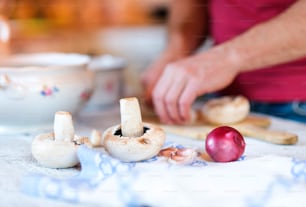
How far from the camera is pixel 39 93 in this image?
65cm

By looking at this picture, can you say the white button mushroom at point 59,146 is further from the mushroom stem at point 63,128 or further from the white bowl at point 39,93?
the white bowl at point 39,93

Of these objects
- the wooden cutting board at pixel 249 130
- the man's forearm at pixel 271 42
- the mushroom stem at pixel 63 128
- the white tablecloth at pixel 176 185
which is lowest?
the wooden cutting board at pixel 249 130

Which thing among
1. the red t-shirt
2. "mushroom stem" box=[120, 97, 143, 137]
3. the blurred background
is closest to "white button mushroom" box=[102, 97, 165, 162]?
"mushroom stem" box=[120, 97, 143, 137]

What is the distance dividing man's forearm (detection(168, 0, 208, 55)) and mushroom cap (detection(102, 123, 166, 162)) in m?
0.49

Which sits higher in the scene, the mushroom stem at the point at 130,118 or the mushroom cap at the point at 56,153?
the mushroom stem at the point at 130,118

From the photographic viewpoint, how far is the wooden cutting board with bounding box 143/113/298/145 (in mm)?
611

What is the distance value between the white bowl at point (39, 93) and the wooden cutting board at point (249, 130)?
13 centimetres

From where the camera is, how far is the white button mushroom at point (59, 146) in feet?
1.65

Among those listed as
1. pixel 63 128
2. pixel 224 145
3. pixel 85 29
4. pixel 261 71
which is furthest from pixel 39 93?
pixel 85 29

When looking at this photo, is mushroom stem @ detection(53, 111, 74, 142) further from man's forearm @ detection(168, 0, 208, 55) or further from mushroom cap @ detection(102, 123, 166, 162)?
man's forearm @ detection(168, 0, 208, 55)

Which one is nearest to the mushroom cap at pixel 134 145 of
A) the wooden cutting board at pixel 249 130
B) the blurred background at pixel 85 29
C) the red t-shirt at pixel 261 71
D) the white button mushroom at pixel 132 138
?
the white button mushroom at pixel 132 138

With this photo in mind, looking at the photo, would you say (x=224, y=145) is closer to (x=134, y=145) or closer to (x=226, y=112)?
(x=134, y=145)

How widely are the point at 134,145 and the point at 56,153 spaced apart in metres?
0.08

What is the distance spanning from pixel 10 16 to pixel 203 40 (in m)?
1.29
